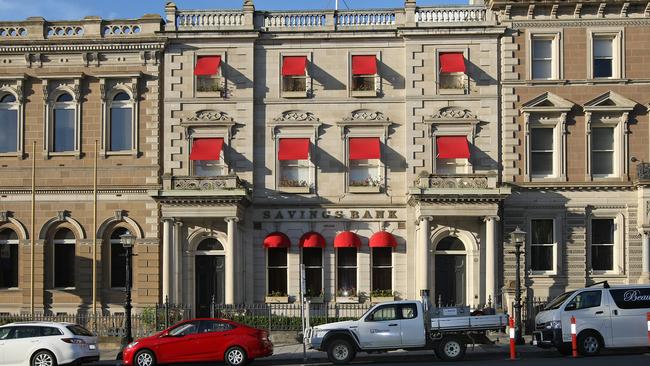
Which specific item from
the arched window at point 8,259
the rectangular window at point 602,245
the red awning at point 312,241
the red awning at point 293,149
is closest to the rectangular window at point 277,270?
the red awning at point 312,241

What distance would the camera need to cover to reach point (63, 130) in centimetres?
3962

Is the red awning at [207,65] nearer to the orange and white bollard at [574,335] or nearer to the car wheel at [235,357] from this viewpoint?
the car wheel at [235,357]

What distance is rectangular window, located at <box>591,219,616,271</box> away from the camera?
38094 millimetres

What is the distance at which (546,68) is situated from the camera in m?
38.7

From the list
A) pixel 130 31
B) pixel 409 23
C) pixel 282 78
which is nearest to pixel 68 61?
pixel 130 31

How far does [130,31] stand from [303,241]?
457 inches

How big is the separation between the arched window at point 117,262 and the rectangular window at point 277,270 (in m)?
6.17

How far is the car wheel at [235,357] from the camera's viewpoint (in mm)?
26672

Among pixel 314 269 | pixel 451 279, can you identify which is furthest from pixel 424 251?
pixel 314 269

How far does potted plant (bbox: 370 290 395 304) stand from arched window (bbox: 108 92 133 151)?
12093 mm

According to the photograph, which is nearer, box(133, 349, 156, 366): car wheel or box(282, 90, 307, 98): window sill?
box(133, 349, 156, 366): car wheel

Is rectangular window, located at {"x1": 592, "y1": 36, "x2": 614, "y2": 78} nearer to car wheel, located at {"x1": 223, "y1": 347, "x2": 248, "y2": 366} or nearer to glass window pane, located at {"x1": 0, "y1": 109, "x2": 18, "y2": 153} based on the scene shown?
car wheel, located at {"x1": 223, "y1": 347, "x2": 248, "y2": 366}

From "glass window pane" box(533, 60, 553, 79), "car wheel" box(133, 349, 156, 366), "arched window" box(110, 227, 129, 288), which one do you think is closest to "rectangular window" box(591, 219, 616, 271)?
"glass window pane" box(533, 60, 553, 79)

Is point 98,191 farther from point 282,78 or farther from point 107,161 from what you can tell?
point 282,78
